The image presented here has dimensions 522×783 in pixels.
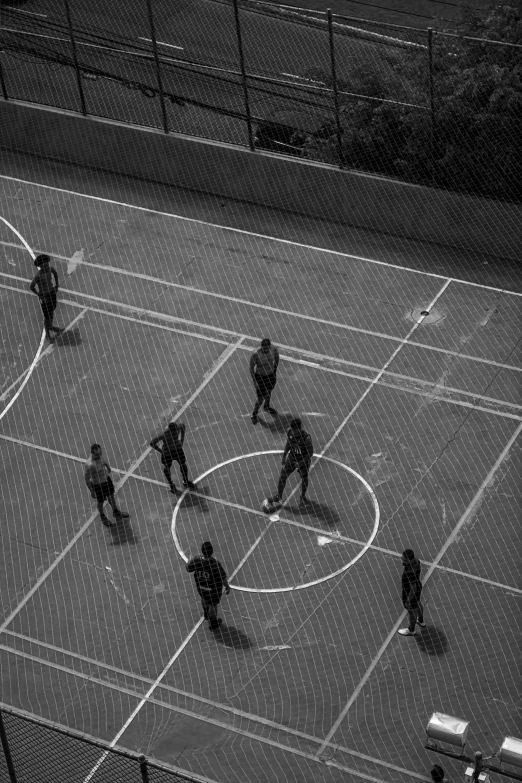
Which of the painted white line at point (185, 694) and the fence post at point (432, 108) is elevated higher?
the fence post at point (432, 108)

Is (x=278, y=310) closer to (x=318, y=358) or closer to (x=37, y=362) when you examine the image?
(x=318, y=358)

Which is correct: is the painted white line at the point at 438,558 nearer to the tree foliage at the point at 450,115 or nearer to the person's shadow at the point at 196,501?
the person's shadow at the point at 196,501

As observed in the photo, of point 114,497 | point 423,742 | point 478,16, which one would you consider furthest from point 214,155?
point 423,742

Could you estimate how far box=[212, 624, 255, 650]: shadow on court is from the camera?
2014cm

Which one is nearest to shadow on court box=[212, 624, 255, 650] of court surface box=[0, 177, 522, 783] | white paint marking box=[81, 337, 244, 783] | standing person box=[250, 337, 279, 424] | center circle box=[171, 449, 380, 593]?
court surface box=[0, 177, 522, 783]

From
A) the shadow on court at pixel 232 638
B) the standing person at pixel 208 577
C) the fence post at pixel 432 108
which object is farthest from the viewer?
the fence post at pixel 432 108

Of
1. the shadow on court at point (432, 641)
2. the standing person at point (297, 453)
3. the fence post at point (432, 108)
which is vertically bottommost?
the shadow on court at point (432, 641)

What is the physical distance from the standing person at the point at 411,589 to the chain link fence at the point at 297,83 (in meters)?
10.4

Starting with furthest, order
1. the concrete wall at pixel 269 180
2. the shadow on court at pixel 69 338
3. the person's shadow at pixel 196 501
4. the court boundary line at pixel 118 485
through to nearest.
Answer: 1. the concrete wall at pixel 269 180
2. the shadow on court at pixel 69 338
3. the person's shadow at pixel 196 501
4. the court boundary line at pixel 118 485

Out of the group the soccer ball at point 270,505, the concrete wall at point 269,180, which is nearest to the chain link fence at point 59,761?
the soccer ball at point 270,505

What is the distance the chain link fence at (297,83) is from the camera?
27828mm

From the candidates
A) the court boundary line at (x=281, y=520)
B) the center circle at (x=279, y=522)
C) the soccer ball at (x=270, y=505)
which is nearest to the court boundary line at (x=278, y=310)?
the center circle at (x=279, y=522)

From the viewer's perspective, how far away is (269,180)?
29688 millimetres

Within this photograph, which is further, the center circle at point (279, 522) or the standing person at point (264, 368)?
the standing person at point (264, 368)
